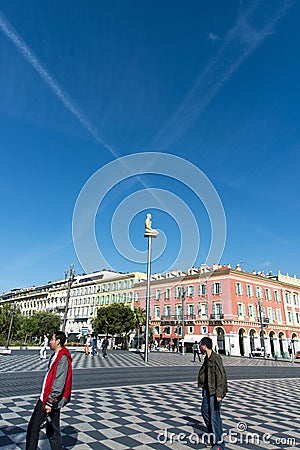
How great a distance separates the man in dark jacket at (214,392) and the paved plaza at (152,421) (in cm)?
38

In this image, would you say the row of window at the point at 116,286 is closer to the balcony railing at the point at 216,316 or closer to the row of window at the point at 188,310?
the row of window at the point at 188,310

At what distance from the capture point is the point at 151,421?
21.2 feet

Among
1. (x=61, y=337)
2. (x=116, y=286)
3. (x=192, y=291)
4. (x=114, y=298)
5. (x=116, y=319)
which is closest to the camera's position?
(x=61, y=337)

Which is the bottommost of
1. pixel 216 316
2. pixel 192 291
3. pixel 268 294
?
pixel 216 316

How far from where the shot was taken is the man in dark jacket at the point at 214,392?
4793mm

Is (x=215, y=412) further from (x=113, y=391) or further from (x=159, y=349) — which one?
(x=159, y=349)

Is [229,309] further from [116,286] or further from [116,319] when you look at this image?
[116,286]

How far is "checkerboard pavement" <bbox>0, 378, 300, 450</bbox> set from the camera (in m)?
5.07

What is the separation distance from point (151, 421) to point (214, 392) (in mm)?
2330

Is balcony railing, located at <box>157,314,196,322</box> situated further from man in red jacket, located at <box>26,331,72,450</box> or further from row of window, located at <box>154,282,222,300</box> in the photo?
man in red jacket, located at <box>26,331,72,450</box>

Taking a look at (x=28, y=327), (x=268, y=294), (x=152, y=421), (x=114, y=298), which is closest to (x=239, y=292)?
(x=268, y=294)

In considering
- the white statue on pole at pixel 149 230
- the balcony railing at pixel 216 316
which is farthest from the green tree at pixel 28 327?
the white statue on pole at pixel 149 230

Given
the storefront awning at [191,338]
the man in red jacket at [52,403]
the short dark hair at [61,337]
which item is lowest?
the man in red jacket at [52,403]

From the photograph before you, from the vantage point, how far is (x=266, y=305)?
157 feet
